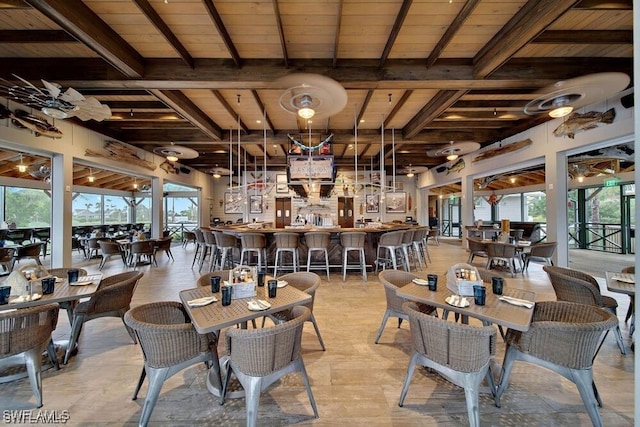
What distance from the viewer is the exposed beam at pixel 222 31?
2.84m

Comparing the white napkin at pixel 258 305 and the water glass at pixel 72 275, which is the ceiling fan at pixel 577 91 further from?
the water glass at pixel 72 275

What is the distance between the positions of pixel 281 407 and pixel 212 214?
1240 centimetres

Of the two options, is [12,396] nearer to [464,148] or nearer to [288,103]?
[288,103]

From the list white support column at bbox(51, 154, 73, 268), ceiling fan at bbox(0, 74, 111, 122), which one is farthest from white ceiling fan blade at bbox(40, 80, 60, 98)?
white support column at bbox(51, 154, 73, 268)

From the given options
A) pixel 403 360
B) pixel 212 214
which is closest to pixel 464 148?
pixel 403 360

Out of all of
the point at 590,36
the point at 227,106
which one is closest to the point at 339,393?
the point at 590,36

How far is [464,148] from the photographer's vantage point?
6.75m

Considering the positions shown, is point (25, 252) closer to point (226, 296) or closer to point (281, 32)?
point (226, 296)

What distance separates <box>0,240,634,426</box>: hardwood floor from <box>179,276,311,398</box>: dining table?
0.17m

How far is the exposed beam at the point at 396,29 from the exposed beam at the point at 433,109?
1.64 metres

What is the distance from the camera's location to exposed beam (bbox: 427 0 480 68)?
2.81 m

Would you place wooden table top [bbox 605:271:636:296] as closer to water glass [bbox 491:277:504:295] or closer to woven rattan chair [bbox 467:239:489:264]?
water glass [bbox 491:277:504:295]

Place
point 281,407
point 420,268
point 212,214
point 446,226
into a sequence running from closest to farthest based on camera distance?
point 281,407 < point 420,268 < point 212,214 < point 446,226

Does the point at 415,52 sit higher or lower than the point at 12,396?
higher
